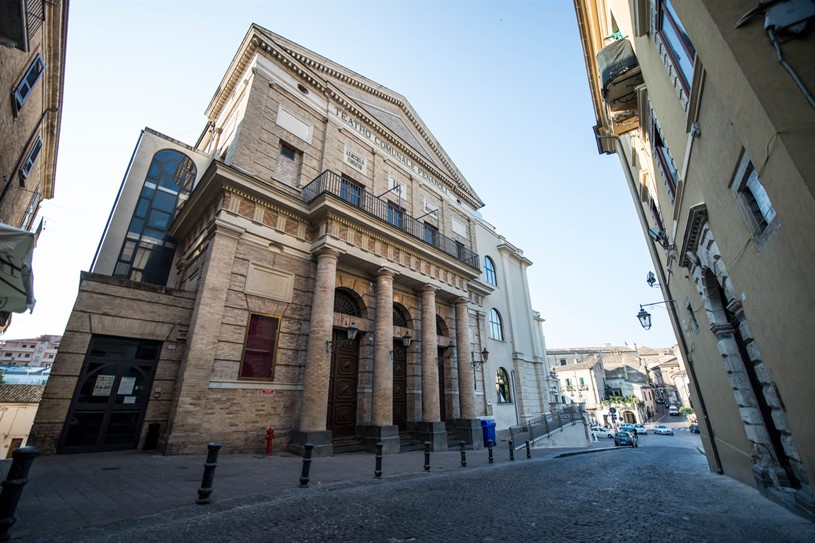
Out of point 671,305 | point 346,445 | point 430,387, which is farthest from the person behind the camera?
point 430,387

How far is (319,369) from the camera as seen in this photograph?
33.9 feet

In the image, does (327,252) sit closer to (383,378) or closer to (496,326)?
(383,378)

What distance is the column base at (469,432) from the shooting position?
14.6m

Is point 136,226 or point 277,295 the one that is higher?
point 136,226

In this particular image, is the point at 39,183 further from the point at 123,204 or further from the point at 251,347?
the point at 251,347

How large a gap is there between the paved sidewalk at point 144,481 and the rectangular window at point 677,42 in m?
8.74

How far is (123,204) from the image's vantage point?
14133 mm

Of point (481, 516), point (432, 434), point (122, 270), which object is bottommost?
point (481, 516)

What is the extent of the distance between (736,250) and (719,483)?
566cm

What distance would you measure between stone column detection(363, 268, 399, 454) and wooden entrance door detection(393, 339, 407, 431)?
2107 mm

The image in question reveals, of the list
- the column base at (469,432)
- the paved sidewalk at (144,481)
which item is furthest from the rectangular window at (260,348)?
the column base at (469,432)

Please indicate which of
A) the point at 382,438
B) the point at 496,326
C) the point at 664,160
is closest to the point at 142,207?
the point at 382,438

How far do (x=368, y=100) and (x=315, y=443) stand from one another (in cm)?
1775

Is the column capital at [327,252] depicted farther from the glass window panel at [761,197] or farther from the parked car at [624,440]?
the parked car at [624,440]
